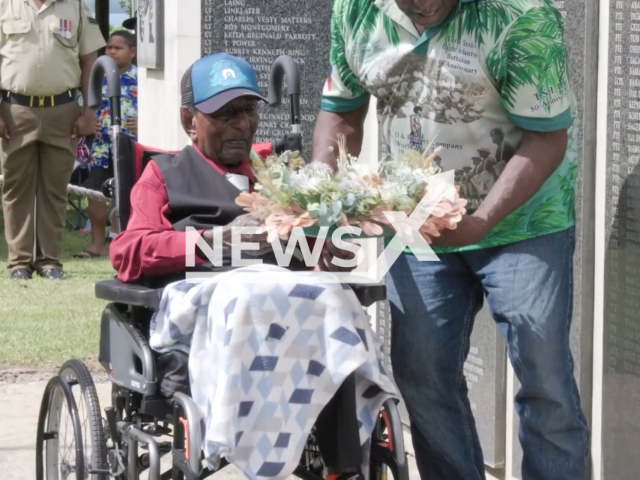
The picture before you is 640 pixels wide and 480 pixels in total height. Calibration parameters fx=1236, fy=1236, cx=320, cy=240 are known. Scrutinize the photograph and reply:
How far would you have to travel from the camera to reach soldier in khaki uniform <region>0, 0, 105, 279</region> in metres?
8.50

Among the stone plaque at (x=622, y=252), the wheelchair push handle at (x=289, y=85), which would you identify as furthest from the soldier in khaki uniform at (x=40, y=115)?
the stone plaque at (x=622, y=252)

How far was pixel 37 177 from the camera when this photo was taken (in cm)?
888

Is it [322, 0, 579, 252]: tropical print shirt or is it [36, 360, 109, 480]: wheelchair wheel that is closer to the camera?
[322, 0, 579, 252]: tropical print shirt

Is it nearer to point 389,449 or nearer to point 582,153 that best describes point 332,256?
point 389,449

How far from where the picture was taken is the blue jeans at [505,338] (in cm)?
336

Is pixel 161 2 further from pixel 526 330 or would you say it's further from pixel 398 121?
pixel 526 330

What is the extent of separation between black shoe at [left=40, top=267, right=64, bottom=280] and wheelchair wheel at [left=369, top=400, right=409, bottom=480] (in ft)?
19.1

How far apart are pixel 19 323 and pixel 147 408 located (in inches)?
165

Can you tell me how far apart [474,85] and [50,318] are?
15.7 feet

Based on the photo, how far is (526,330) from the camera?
3344mm

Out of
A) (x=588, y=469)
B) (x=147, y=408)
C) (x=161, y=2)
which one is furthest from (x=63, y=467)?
(x=161, y=2)

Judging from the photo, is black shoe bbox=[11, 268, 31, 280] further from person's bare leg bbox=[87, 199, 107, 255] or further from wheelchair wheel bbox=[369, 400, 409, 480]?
wheelchair wheel bbox=[369, 400, 409, 480]

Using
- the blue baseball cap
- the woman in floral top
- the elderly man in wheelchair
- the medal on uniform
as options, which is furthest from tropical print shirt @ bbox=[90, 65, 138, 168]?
the blue baseball cap

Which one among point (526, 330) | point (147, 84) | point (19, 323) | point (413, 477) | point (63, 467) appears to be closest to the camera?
point (526, 330)
